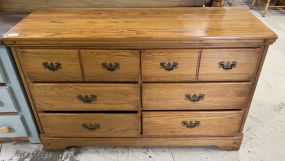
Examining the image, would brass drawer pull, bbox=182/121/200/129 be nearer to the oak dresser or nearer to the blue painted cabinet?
the oak dresser

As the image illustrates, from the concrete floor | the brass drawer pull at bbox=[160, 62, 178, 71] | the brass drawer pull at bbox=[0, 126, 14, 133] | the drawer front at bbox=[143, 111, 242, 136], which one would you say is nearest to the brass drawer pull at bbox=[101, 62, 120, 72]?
the brass drawer pull at bbox=[160, 62, 178, 71]

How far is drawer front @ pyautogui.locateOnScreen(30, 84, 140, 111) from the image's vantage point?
122 cm

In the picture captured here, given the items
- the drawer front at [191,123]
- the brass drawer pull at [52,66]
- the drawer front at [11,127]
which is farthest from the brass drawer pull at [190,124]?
the drawer front at [11,127]

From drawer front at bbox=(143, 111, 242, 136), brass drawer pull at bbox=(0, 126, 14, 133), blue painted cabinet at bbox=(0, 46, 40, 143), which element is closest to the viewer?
blue painted cabinet at bbox=(0, 46, 40, 143)

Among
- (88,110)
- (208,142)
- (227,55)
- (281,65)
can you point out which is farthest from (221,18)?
(281,65)

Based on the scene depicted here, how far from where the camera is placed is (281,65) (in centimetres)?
238

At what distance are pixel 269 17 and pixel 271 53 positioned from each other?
1.40 m

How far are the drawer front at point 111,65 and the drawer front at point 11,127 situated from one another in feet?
1.94

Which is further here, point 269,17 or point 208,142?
point 269,17

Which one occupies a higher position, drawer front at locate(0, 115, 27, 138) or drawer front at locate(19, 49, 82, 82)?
drawer front at locate(19, 49, 82, 82)

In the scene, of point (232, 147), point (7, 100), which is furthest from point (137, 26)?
point (232, 147)

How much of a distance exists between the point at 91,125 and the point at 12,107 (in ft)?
1.59

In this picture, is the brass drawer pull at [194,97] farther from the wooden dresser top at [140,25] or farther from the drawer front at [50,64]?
the drawer front at [50,64]

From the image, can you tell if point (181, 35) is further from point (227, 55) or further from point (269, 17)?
point (269, 17)
